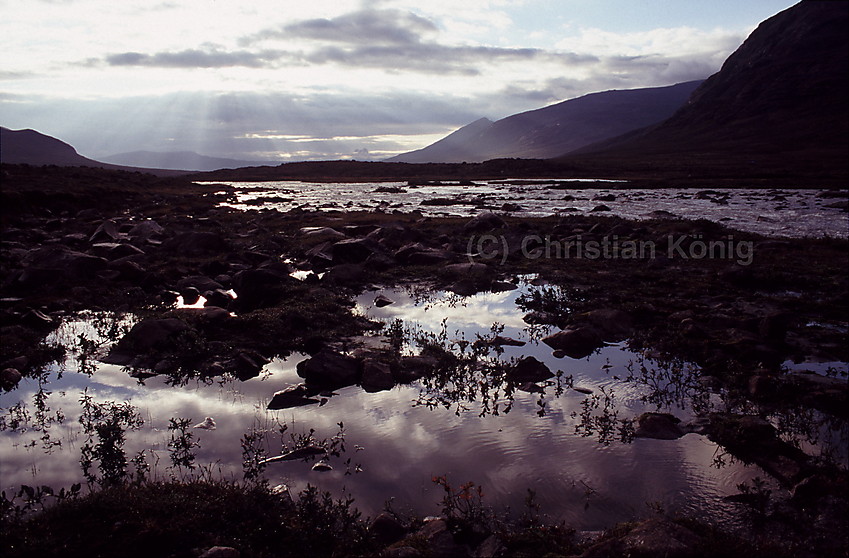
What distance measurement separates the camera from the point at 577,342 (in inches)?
425

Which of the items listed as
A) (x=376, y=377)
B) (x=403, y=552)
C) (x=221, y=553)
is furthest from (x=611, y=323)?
(x=221, y=553)

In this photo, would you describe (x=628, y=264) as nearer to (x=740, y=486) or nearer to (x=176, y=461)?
(x=740, y=486)

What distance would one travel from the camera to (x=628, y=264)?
717 inches

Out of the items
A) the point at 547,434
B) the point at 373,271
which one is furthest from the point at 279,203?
the point at 547,434

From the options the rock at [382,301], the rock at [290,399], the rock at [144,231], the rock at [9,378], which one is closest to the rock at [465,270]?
the rock at [382,301]

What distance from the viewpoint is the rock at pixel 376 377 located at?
9.05 metres

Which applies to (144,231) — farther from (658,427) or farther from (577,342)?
(658,427)

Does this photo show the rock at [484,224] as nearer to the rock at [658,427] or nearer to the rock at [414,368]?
the rock at [414,368]

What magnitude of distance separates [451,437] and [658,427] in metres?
2.85

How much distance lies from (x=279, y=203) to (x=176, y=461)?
44573 mm

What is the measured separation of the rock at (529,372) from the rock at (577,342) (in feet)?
4.44

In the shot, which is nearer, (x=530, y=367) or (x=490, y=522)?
(x=490, y=522)

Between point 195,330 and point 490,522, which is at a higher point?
point 195,330

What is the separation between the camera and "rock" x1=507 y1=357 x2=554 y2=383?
30.2 feet
